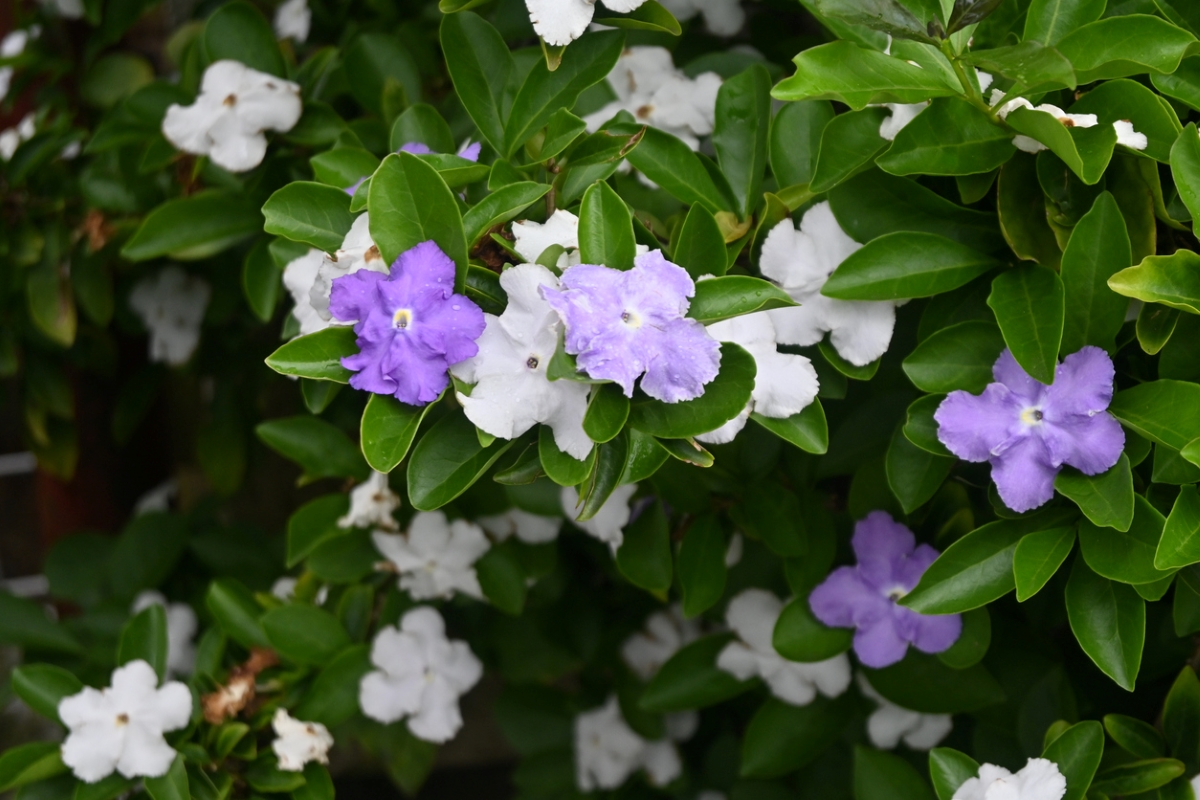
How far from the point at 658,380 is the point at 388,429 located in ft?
0.64

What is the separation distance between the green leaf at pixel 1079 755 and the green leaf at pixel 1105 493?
0.72 feet

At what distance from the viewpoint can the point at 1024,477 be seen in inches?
33.2

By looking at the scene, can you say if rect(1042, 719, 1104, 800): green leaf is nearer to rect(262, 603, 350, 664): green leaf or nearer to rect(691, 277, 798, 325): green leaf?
rect(691, 277, 798, 325): green leaf

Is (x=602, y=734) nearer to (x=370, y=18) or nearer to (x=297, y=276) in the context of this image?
(x=297, y=276)

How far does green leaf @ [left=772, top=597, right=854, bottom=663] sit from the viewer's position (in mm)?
1065

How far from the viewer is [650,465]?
797 millimetres

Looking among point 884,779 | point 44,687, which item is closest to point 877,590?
point 884,779

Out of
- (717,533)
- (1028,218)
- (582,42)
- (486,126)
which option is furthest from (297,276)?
(1028,218)

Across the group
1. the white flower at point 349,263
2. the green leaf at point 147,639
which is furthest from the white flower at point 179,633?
the white flower at point 349,263

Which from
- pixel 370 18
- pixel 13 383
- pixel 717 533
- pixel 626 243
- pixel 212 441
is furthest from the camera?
pixel 13 383

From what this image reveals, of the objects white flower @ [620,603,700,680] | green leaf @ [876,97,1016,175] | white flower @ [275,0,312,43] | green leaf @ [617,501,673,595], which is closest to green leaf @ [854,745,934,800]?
green leaf @ [617,501,673,595]

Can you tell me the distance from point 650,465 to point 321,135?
2.09 feet

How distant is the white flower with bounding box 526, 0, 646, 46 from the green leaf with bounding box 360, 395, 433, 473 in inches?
12.8

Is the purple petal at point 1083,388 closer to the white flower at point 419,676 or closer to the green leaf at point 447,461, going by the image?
the green leaf at point 447,461
